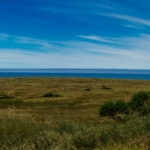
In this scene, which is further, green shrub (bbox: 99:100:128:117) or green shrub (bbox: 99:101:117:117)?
green shrub (bbox: 99:101:117:117)

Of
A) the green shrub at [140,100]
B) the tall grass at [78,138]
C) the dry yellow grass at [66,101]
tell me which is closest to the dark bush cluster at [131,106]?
the green shrub at [140,100]

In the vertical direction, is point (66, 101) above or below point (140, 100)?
below

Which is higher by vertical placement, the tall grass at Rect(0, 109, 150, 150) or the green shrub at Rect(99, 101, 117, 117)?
the tall grass at Rect(0, 109, 150, 150)

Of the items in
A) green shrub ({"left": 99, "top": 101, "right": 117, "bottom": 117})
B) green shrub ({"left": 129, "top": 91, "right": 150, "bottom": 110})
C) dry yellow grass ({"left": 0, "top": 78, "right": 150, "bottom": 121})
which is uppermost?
green shrub ({"left": 129, "top": 91, "right": 150, "bottom": 110})

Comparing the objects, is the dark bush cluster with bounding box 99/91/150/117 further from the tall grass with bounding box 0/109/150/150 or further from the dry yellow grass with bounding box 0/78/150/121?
the tall grass with bounding box 0/109/150/150

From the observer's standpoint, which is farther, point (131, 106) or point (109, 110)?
point (109, 110)

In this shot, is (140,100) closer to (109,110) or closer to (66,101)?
(109,110)

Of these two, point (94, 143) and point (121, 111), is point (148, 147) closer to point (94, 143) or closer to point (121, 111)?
point (94, 143)

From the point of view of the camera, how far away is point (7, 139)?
317 inches

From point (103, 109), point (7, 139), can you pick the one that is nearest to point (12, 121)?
point (7, 139)

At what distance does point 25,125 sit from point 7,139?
5.39 ft

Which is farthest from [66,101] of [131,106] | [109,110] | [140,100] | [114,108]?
[140,100]

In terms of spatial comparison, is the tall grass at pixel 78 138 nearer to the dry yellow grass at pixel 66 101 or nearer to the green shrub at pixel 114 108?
the dry yellow grass at pixel 66 101

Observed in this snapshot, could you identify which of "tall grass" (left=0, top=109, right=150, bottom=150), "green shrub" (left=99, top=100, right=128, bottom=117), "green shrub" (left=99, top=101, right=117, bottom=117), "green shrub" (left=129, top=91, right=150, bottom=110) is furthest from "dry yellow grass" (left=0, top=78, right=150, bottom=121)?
"tall grass" (left=0, top=109, right=150, bottom=150)
